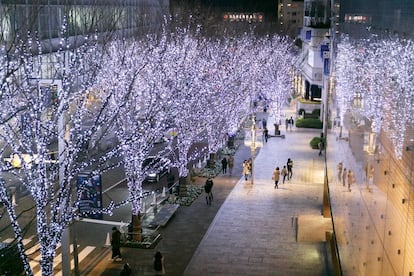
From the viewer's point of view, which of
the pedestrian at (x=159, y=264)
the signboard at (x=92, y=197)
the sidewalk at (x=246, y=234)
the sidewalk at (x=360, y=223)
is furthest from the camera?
Answer: the sidewalk at (x=246, y=234)

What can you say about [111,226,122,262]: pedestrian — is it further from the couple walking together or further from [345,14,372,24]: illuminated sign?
the couple walking together

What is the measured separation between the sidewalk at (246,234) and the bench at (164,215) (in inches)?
10.0

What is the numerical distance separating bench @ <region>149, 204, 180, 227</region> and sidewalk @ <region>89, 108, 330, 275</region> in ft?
0.84

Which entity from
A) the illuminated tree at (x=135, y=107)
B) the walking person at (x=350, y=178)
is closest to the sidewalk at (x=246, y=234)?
the illuminated tree at (x=135, y=107)

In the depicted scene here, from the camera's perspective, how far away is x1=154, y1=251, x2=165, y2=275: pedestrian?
1641 cm

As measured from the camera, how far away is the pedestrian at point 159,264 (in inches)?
646

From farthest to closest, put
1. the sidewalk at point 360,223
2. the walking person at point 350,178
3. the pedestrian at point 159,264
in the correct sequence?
the pedestrian at point 159,264, the walking person at point 350,178, the sidewalk at point 360,223

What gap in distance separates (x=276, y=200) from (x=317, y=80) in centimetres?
2756

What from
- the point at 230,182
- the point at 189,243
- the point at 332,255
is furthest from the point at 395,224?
the point at 230,182

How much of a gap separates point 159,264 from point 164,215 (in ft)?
17.6

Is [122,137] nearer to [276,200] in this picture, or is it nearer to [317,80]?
[276,200]

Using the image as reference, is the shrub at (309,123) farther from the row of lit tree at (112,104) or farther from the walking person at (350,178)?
the walking person at (350,178)

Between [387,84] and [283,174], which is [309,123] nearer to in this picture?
[283,174]

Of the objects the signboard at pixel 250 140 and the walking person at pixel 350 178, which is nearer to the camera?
the walking person at pixel 350 178
